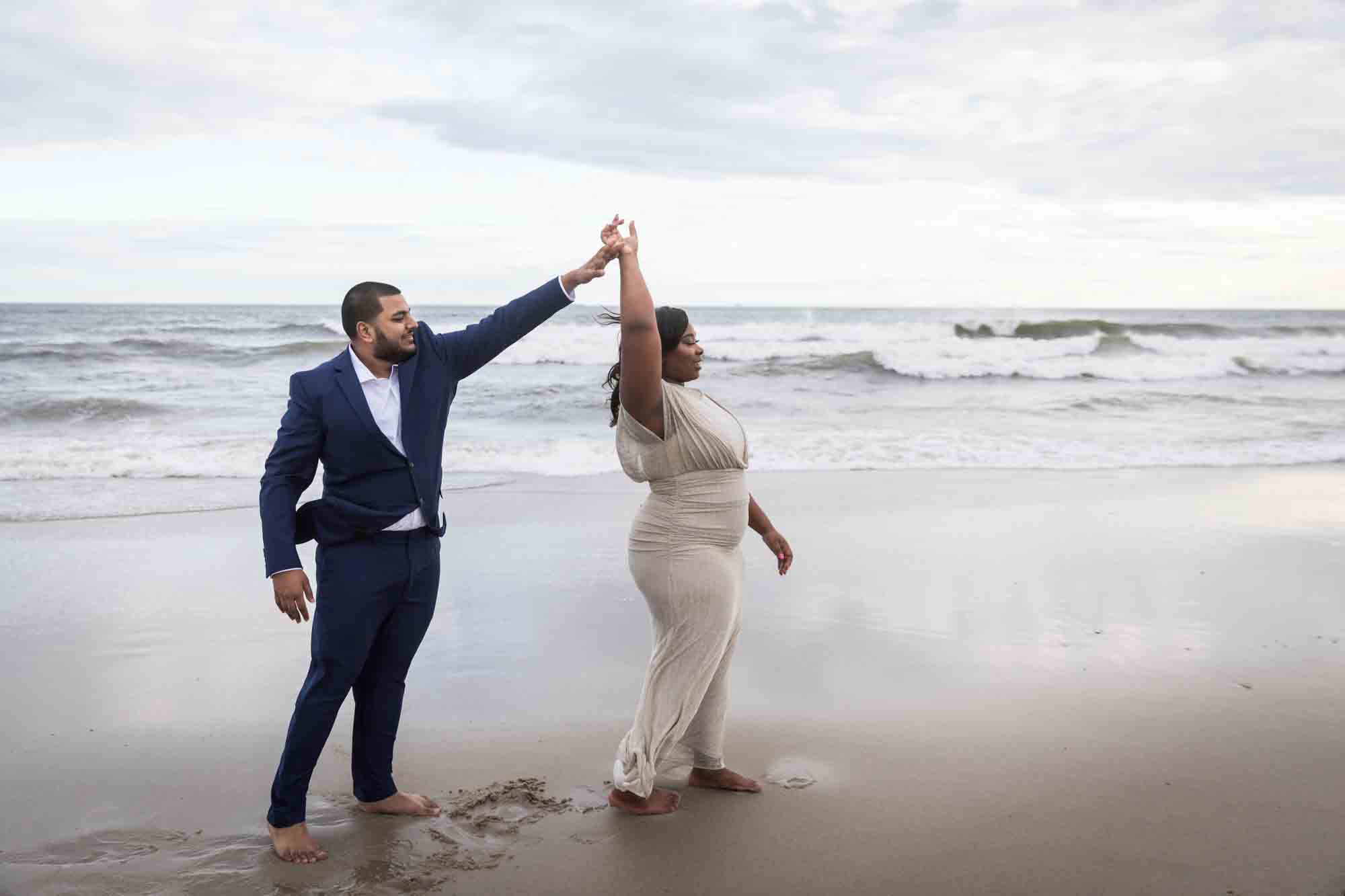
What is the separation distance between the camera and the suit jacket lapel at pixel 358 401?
3.44 meters

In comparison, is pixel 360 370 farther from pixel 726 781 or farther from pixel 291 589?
pixel 726 781

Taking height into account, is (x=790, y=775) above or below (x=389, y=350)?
below

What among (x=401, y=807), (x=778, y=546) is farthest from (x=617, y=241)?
(x=401, y=807)

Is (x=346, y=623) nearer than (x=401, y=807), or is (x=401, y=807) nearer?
(x=346, y=623)

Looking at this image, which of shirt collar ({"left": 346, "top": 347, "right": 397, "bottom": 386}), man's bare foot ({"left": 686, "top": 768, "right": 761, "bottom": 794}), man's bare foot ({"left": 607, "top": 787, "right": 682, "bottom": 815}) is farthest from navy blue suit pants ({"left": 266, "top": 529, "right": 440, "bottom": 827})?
man's bare foot ({"left": 686, "top": 768, "right": 761, "bottom": 794})

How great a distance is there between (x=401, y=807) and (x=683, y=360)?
176 centimetres

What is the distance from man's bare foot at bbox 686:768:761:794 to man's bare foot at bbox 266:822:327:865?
1.30m

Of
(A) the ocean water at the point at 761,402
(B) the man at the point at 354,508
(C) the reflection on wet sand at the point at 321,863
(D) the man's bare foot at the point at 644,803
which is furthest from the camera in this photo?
(A) the ocean water at the point at 761,402

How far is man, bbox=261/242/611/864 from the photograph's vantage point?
135 inches

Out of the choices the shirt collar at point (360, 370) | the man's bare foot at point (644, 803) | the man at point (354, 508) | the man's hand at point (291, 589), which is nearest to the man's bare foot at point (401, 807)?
the man at point (354, 508)

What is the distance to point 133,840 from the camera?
3.64 meters

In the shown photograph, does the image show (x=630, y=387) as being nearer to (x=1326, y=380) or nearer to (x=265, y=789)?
(x=265, y=789)

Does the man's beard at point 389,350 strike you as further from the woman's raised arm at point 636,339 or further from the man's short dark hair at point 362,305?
the woman's raised arm at point 636,339

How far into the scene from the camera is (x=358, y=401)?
3.45 m
